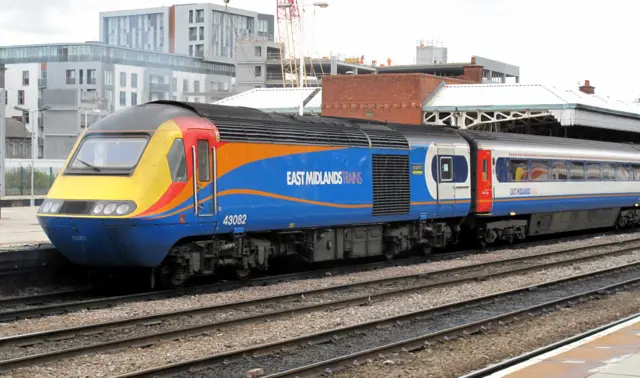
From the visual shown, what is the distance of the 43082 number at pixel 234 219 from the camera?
16375 millimetres

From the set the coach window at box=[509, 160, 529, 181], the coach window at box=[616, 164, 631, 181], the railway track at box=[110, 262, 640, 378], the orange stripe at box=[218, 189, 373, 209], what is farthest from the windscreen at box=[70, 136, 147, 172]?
the coach window at box=[616, 164, 631, 181]

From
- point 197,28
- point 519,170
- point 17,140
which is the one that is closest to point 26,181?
point 519,170

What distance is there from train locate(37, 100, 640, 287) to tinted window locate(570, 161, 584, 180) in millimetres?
2489

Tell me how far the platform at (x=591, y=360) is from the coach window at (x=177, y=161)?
750 centimetres

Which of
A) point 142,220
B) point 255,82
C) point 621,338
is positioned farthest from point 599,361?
point 255,82

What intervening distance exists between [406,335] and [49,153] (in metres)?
70.9

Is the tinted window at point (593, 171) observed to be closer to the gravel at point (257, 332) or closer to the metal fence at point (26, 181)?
the gravel at point (257, 332)

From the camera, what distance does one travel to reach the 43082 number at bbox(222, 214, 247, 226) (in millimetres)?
16375

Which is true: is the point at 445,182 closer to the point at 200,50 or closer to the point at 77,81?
the point at 77,81

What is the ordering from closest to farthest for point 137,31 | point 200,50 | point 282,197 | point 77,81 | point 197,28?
1. point 282,197
2. point 77,81
3. point 197,28
4. point 200,50
5. point 137,31

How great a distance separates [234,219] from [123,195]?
2.42 m

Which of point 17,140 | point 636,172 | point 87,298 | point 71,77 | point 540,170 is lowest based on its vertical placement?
point 87,298

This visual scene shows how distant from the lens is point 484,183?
81.5 ft

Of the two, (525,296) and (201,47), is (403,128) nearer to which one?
(525,296)
